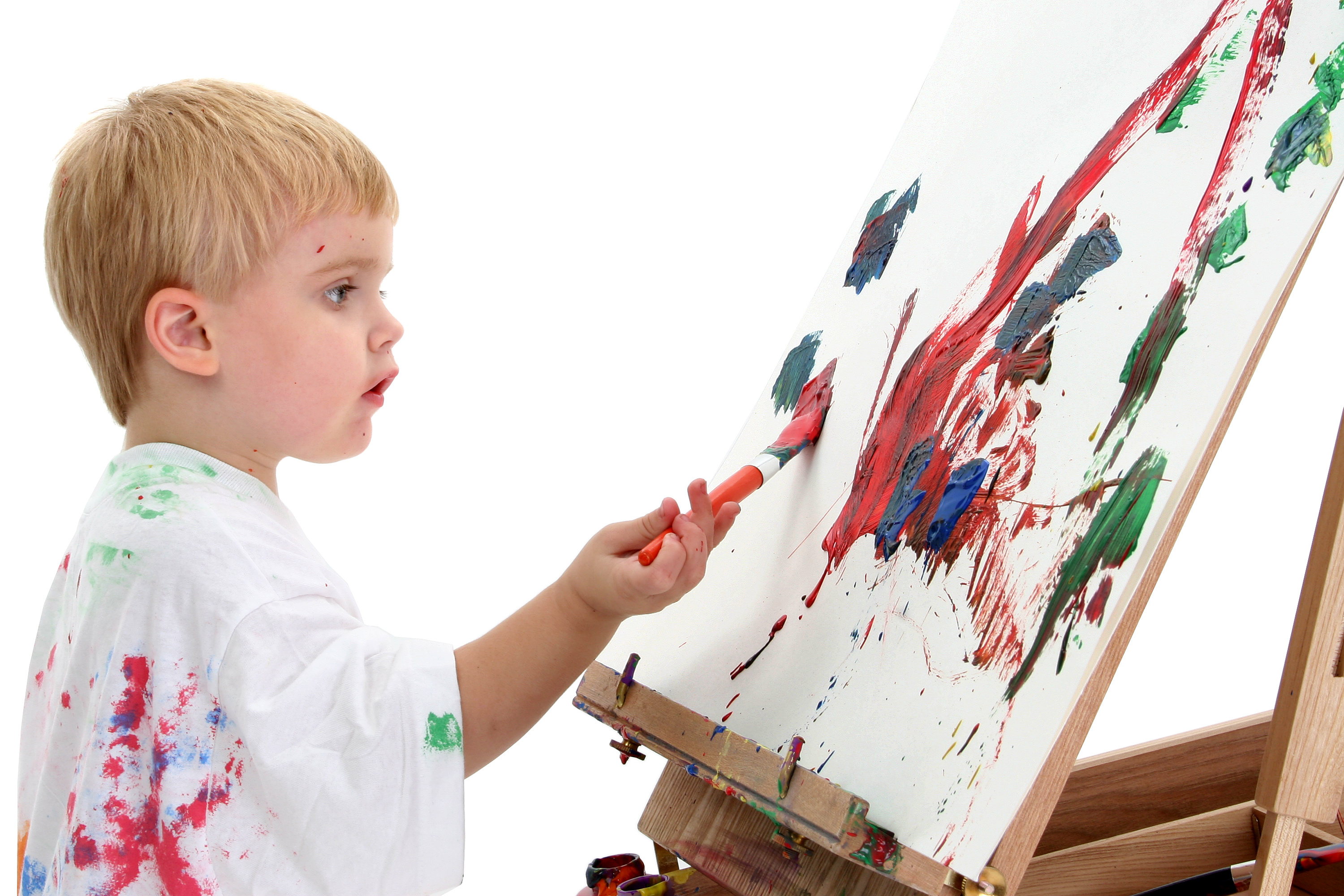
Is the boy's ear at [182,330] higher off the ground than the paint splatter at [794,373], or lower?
lower

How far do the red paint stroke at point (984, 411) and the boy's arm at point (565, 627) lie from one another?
0.21 metres

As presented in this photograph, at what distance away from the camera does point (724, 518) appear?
1.20 m

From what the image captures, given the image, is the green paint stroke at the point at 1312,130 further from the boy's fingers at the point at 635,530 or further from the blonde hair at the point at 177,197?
the blonde hair at the point at 177,197

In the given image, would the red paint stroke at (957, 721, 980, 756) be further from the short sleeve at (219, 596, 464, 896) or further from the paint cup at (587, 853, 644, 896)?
the paint cup at (587, 853, 644, 896)

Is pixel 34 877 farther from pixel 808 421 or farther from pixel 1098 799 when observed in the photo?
pixel 1098 799

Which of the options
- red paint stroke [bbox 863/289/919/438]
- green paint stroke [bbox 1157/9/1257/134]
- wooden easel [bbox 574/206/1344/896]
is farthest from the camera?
red paint stroke [bbox 863/289/919/438]

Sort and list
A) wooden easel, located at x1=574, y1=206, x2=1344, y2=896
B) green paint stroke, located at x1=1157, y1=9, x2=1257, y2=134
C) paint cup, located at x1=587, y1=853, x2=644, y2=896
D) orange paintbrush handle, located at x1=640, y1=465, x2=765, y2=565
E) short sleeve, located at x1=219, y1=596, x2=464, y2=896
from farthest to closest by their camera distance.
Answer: paint cup, located at x1=587, y1=853, x2=644, y2=896 → orange paintbrush handle, located at x1=640, y1=465, x2=765, y2=565 → green paint stroke, located at x1=1157, y1=9, x2=1257, y2=134 → short sleeve, located at x1=219, y1=596, x2=464, y2=896 → wooden easel, located at x1=574, y1=206, x2=1344, y2=896

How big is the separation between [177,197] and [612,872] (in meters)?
0.95

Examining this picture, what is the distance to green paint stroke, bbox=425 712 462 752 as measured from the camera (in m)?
1.05

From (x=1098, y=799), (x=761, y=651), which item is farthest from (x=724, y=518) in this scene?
(x=1098, y=799)

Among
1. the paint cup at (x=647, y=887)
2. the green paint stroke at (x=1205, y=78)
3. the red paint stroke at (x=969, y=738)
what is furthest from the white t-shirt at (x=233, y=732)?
the green paint stroke at (x=1205, y=78)

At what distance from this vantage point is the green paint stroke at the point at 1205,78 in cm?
110

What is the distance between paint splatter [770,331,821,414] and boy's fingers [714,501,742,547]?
1.04 feet

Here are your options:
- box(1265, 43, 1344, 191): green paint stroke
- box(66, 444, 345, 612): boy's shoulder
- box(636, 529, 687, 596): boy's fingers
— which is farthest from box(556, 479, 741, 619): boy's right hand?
box(1265, 43, 1344, 191): green paint stroke
